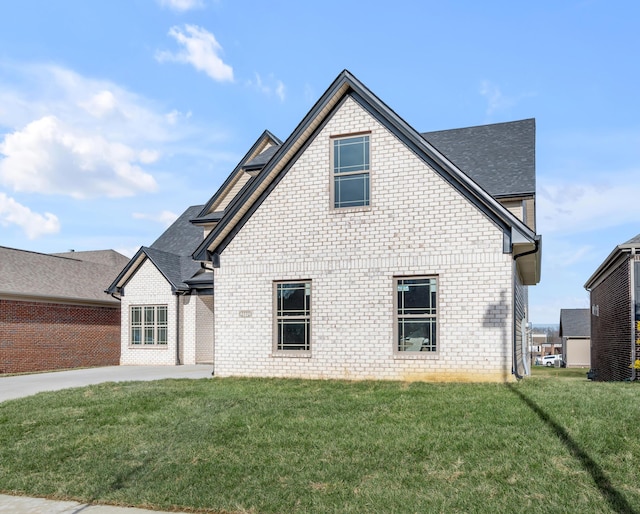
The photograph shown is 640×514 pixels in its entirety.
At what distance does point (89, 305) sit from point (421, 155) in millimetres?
19894

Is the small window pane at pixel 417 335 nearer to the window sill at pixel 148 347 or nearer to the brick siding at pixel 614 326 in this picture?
the brick siding at pixel 614 326

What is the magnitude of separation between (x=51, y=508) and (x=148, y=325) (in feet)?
67.2

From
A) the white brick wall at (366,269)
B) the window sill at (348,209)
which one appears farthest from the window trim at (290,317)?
the window sill at (348,209)

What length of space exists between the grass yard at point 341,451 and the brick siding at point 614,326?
10.1 m

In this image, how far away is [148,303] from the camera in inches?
1009

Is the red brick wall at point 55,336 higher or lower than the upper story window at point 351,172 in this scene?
lower

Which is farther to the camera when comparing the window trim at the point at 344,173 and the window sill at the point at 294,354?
the window sill at the point at 294,354

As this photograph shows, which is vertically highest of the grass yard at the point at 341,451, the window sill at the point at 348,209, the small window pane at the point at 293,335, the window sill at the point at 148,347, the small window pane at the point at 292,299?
the window sill at the point at 348,209

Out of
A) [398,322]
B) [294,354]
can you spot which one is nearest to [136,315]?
[294,354]

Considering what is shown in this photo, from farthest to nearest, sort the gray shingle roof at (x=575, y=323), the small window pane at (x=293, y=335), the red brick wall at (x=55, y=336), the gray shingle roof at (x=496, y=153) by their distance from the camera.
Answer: the gray shingle roof at (x=575, y=323) < the red brick wall at (x=55, y=336) < the gray shingle roof at (x=496, y=153) < the small window pane at (x=293, y=335)

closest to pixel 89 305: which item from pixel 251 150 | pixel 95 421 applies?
pixel 251 150

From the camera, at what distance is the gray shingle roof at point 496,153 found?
52.1 ft

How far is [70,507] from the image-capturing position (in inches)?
232

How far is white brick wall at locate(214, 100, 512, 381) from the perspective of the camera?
12875mm
